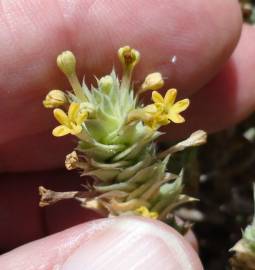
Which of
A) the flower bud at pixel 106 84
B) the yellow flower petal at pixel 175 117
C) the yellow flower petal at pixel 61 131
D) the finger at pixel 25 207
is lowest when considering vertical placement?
the finger at pixel 25 207

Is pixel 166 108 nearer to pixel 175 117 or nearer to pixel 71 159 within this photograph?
pixel 175 117

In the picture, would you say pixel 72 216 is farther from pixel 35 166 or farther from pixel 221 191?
pixel 221 191

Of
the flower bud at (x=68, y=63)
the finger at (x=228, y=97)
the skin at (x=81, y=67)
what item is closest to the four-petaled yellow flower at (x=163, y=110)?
the flower bud at (x=68, y=63)

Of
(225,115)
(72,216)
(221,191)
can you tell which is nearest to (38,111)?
(72,216)

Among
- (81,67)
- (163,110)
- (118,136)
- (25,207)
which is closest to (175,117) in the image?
(163,110)

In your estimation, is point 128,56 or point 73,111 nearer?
point 73,111

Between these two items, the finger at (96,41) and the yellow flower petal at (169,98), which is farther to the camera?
the finger at (96,41)

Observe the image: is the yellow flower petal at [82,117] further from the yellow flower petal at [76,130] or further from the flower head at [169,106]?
the flower head at [169,106]
